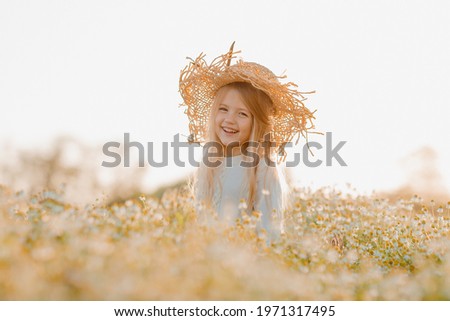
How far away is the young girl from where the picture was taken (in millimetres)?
6426

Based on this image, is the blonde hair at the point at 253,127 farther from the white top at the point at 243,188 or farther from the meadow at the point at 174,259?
the meadow at the point at 174,259

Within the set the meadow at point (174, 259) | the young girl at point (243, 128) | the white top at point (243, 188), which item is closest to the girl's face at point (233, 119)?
the young girl at point (243, 128)

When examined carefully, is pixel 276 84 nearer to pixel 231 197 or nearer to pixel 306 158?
pixel 231 197

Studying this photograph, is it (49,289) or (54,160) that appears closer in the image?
(49,289)

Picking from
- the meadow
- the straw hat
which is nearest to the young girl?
the straw hat

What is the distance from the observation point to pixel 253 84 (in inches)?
245

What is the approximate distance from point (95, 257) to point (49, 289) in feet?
0.97

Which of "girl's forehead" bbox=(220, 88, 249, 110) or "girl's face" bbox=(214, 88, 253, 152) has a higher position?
"girl's forehead" bbox=(220, 88, 249, 110)

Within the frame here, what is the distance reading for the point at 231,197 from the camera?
6.76 meters

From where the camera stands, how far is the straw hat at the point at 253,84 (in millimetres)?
6379

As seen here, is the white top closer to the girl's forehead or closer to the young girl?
the young girl
